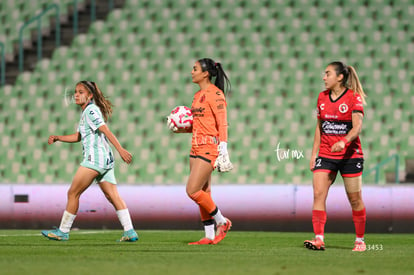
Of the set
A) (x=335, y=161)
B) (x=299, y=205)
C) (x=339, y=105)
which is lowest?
(x=299, y=205)

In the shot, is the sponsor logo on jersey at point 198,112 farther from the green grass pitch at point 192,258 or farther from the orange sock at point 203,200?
the green grass pitch at point 192,258

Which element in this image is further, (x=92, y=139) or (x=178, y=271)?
(x=92, y=139)

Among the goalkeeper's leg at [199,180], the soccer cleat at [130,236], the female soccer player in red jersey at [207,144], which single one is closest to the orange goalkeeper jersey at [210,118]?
the female soccer player in red jersey at [207,144]

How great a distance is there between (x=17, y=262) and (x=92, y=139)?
2301 millimetres

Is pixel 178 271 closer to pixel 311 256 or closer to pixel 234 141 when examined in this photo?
pixel 311 256

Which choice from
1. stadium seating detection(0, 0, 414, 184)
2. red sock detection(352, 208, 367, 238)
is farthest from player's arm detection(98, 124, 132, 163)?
stadium seating detection(0, 0, 414, 184)

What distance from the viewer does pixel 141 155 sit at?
1341cm

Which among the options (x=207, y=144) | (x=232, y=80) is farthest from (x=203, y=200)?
(x=232, y=80)

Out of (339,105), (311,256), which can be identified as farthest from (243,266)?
(339,105)

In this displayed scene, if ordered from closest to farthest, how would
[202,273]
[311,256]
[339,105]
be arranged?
[202,273] < [311,256] < [339,105]

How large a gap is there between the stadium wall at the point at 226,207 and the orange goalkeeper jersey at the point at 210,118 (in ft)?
11.8

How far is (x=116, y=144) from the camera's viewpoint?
23.4 feet

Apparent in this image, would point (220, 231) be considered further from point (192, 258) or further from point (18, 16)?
point (18, 16)

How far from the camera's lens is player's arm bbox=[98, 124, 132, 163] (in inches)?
277
